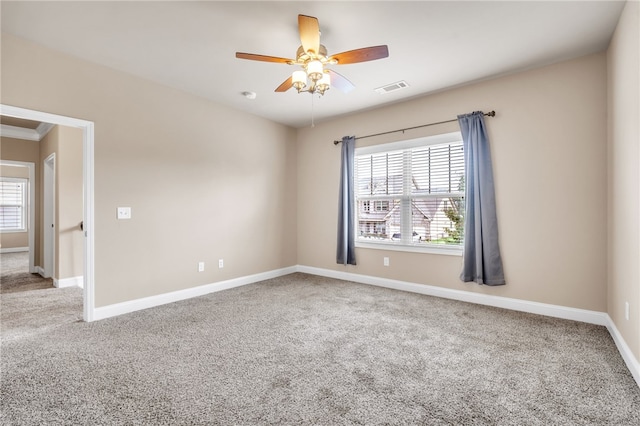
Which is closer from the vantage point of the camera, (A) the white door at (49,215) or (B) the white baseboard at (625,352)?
(B) the white baseboard at (625,352)

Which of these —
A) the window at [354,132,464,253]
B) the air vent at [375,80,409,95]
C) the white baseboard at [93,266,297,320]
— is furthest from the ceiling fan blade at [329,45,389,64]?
the white baseboard at [93,266,297,320]

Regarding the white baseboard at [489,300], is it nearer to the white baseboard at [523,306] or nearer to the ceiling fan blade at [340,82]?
the white baseboard at [523,306]

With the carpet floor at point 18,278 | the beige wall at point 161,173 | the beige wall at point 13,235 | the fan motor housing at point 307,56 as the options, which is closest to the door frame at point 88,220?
the beige wall at point 161,173

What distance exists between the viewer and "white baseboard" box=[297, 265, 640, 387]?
2295 millimetres

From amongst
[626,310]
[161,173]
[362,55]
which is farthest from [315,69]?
[626,310]

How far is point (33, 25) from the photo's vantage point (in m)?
2.54

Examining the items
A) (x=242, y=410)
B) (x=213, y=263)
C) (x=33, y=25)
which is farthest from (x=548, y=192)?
(x=33, y=25)

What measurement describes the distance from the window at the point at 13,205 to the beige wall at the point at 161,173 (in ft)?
25.6

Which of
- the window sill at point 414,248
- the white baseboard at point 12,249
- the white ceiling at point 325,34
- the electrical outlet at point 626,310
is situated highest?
the white ceiling at point 325,34

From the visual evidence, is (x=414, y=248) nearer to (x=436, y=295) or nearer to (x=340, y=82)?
(x=436, y=295)

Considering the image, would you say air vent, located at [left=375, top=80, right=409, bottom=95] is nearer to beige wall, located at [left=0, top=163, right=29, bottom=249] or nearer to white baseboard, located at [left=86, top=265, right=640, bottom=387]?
white baseboard, located at [left=86, top=265, right=640, bottom=387]

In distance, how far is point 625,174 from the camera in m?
2.34

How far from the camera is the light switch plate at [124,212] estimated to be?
11.2ft

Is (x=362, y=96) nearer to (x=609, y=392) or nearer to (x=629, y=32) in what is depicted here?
(x=629, y=32)
